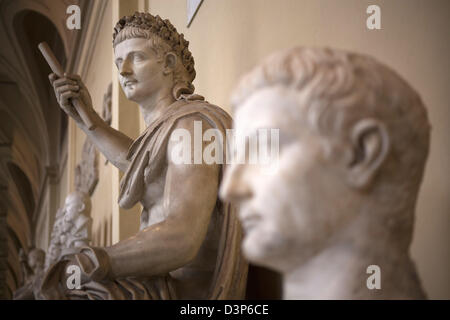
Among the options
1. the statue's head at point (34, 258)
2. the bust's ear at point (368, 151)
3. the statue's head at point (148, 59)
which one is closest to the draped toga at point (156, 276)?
the statue's head at point (148, 59)

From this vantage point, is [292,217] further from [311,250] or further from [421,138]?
[421,138]

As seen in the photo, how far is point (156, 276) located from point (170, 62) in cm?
113

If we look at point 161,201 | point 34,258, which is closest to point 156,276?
→ point 161,201

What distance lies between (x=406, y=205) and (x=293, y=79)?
0.42 metres

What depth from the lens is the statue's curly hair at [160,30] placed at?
3.26 meters

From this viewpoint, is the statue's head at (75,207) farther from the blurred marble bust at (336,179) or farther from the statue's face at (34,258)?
the blurred marble bust at (336,179)

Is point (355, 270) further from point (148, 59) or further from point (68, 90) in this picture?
point (68, 90)

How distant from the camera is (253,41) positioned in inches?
154

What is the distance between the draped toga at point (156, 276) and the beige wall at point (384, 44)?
637mm

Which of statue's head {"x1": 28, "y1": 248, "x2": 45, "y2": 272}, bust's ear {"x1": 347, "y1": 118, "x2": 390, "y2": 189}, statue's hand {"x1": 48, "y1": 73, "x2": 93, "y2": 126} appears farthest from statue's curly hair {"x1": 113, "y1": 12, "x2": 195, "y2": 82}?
statue's head {"x1": 28, "y1": 248, "x2": 45, "y2": 272}

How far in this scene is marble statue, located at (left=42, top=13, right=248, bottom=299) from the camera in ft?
8.14

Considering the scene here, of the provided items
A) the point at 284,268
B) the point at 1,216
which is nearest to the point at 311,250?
the point at 284,268

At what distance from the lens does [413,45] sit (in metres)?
2.53

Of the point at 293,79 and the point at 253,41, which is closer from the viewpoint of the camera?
the point at 293,79
